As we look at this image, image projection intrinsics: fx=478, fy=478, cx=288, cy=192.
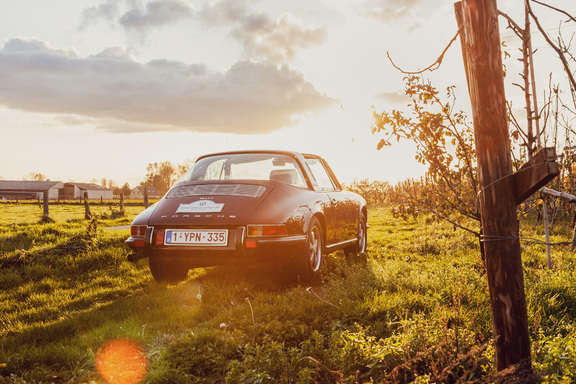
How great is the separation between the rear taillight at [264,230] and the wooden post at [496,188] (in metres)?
2.92

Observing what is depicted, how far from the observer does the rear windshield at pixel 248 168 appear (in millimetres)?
6559

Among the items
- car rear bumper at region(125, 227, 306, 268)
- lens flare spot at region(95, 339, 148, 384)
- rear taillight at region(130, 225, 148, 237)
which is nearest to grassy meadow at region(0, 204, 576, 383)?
lens flare spot at region(95, 339, 148, 384)

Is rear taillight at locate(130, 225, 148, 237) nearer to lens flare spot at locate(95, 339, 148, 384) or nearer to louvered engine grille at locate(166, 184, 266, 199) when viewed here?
louvered engine grille at locate(166, 184, 266, 199)

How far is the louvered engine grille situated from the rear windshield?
41 centimetres

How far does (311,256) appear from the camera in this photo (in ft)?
20.4

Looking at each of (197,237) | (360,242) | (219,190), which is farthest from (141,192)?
(197,237)

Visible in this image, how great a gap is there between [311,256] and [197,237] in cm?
153

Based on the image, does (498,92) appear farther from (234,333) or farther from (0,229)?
(0,229)

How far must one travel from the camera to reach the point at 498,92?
9.50 feet

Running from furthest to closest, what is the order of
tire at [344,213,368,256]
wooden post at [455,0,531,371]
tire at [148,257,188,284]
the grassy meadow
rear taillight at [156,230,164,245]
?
tire at [344,213,368,256], tire at [148,257,188,284], rear taillight at [156,230,164,245], the grassy meadow, wooden post at [455,0,531,371]

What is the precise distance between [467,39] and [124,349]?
3.65 meters

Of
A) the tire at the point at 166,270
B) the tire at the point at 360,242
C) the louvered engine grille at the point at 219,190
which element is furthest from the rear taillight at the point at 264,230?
the tire at the point at 360,242

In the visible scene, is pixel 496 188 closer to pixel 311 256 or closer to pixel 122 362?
pixel 122 362

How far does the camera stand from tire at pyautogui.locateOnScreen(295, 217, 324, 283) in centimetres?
589
